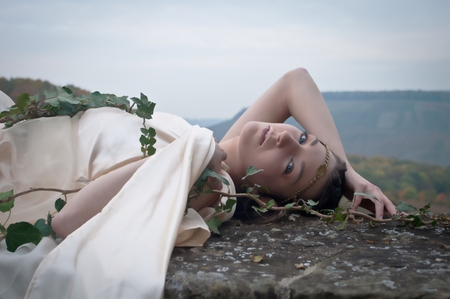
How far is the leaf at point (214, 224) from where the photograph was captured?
189 cm

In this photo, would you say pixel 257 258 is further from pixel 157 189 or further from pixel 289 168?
pixel 289 168

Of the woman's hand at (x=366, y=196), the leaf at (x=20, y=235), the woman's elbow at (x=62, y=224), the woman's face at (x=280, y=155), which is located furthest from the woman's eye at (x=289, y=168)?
the leaf at (x=20, y=235)

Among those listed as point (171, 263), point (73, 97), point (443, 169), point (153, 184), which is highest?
point (73, 97)

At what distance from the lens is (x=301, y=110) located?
9.12 feet

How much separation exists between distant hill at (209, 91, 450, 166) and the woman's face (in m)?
2.22

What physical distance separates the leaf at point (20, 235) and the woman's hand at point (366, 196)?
4.41ft

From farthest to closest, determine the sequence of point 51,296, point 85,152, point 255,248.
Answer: point 85,152 < point 255,248 < point 51,296

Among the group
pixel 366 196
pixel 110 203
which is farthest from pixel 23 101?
pixel 366 196

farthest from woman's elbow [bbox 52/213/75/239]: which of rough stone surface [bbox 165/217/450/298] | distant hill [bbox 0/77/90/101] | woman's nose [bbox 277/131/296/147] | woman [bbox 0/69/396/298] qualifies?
distant hill [bbox 0/77/90/101]

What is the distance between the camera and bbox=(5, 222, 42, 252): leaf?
1639mm

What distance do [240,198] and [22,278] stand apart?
1.09 m

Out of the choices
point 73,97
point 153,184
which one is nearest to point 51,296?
point 153,184

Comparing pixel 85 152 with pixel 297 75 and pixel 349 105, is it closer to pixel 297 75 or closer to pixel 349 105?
pixel 297 75

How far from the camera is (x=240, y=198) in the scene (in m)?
2.33
